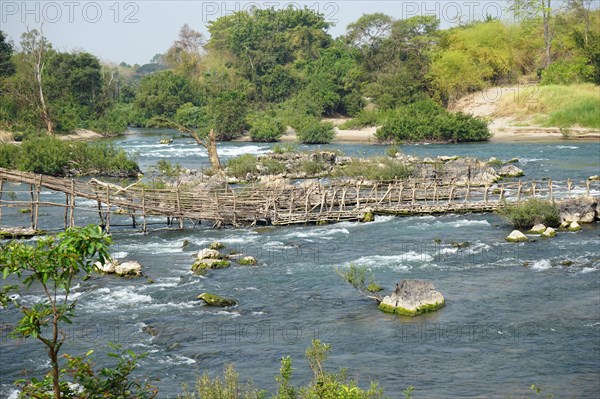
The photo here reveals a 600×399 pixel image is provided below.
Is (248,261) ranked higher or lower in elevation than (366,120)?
lower

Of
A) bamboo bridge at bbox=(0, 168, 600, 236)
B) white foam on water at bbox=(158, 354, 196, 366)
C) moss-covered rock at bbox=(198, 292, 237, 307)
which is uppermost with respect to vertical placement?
bamboo bridge at bbox=(0, 168, 600, 236)

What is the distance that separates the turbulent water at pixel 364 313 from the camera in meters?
13.5

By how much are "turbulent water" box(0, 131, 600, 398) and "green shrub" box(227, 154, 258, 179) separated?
38.5 feet

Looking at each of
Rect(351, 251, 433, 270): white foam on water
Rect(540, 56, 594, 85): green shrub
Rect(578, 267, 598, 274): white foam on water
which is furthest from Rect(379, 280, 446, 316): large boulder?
Rect(540, 56, 594, 85): green shrub

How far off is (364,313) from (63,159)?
2606 cm

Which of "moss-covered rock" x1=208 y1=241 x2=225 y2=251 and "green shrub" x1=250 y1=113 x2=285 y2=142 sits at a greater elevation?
"green shrub" x1=250 y1=113 x2=285 y2=142

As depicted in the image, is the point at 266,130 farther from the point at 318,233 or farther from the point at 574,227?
the point at 574,227

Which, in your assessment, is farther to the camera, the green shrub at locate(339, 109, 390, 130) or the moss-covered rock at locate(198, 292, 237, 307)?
the green shrub at locate(339, 109, 390, 130)

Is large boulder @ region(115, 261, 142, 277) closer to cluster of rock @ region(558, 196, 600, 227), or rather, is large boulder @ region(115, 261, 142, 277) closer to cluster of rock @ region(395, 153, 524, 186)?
cluster of rock @ region(558, 196, 600, 227)

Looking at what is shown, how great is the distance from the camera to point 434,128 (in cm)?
5038

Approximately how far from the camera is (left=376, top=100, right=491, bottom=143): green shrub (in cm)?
4997

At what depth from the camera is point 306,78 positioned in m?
72.2

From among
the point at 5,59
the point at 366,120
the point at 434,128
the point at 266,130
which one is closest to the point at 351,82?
→ the point at 366,120

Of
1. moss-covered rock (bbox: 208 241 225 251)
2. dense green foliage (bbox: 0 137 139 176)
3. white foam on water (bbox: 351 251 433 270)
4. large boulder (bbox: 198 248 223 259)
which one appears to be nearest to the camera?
white foam on water (bbox: 351 251 433 270)
